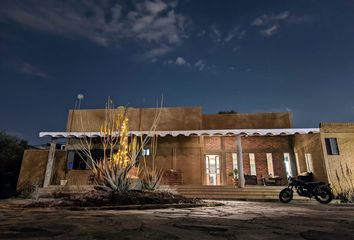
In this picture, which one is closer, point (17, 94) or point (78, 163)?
point (78, 163)

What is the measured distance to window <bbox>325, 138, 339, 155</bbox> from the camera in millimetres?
9109

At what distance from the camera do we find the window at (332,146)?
9.11 metres

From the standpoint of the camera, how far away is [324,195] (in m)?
6.88

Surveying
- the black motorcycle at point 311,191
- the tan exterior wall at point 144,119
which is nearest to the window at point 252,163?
the tan exterior wall at point 144,119

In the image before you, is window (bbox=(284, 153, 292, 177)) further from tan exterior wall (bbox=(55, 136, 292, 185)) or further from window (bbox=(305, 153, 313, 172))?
window (bbox=(305, 153, 313, 172))

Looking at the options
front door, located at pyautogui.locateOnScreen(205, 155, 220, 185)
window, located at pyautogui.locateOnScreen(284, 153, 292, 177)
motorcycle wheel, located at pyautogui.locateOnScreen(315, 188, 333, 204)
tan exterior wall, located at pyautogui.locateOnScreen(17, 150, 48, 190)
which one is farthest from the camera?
front door, located at pyautogui.locateOnScreen(205, 155, 220, 185)

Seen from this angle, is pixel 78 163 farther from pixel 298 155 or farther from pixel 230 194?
pixel 298 155

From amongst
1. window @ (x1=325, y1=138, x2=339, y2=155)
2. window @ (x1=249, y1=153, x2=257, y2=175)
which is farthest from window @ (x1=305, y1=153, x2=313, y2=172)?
window @ (x1=249, y1=153, x2=257, y2=175)

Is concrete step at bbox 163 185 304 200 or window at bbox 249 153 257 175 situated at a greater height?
window at bbox 249 153 257 175

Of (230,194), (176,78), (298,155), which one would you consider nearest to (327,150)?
(298,155)

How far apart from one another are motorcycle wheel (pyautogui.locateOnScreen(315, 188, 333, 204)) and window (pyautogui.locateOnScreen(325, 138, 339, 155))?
290cm

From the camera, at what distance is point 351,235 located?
6.31ft

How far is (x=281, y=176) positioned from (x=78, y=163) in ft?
37.1

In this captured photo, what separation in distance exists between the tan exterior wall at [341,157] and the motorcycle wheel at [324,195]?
7.79 ft
